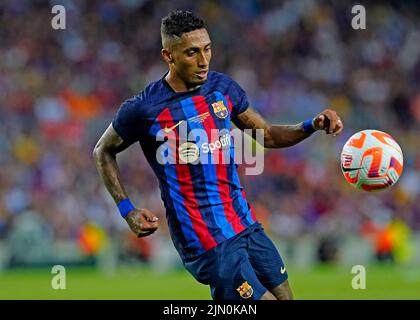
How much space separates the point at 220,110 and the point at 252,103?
12.2 meters

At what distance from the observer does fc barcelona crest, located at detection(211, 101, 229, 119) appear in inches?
253

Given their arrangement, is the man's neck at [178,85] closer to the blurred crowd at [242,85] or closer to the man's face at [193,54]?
the man's face at [193,54]

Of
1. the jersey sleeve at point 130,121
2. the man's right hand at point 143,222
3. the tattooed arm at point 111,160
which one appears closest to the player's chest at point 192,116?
the jersey sleeve at point 130,121

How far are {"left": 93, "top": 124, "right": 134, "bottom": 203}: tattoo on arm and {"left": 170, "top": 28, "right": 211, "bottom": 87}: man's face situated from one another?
2.29ft

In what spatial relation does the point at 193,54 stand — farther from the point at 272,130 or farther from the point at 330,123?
the point at 330,123

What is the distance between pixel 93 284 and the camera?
564 inches

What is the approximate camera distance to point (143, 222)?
6.09 metres

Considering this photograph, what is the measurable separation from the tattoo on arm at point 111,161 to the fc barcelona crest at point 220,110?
686 mm

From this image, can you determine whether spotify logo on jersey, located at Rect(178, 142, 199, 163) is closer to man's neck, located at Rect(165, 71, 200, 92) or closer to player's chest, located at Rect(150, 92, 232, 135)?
player's chest, located at Rect(150, 92, 232, 135)

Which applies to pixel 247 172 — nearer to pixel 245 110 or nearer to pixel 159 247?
pixel 159 247

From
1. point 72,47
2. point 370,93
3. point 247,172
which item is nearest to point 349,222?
point 247,172

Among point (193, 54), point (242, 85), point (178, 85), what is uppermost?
point (242, 85)

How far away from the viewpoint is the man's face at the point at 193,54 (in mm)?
Result: 6293

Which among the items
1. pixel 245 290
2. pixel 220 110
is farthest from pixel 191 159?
pixel 245 290
